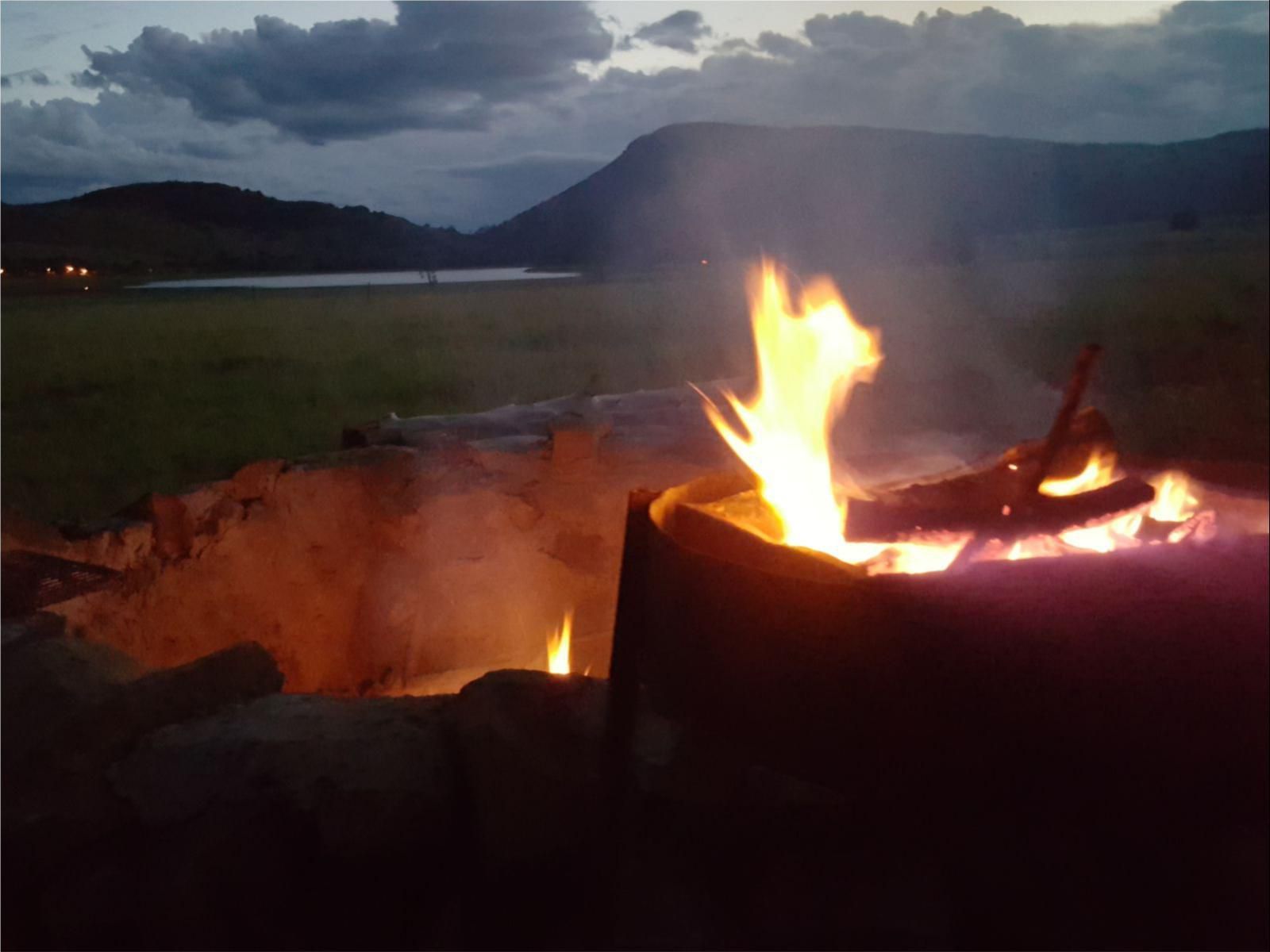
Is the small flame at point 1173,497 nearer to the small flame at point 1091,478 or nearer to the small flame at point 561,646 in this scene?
the small flame at point 1091,478

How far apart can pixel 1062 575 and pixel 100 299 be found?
27.0 m

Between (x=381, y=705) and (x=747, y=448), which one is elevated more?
(x=747, y=448)

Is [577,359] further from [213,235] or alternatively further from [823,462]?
[213,235]

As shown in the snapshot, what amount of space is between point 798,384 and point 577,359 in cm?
905

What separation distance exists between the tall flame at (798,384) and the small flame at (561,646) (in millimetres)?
2091

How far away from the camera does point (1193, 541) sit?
5.98 ft

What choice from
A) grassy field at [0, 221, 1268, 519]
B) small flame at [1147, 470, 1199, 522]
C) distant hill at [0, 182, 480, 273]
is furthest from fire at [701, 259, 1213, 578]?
distant hill at [0, 182, 480, 273]

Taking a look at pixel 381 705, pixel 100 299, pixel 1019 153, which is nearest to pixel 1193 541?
pixel 381 705

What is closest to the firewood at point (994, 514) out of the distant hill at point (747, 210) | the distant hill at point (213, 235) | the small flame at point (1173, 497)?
the small flame at point (1173, 497)

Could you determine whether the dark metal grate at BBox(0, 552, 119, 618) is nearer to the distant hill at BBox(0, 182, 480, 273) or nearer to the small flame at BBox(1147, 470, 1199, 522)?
the small flame at BBox(1147, 470, 1199, 522)

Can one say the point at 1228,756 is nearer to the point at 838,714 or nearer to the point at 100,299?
the point at 838,714

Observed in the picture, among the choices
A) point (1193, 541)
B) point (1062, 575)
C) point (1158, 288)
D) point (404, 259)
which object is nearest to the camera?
point (1062, 575)

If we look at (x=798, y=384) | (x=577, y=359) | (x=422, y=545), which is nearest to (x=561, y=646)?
(x=422, y=545)

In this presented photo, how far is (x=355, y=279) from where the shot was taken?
1356 inches
